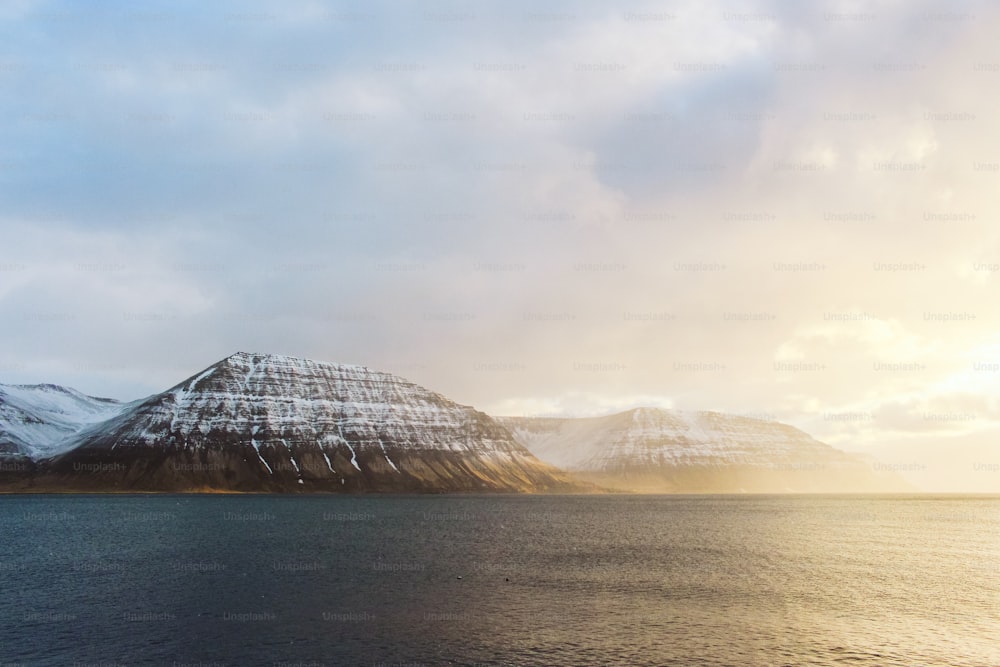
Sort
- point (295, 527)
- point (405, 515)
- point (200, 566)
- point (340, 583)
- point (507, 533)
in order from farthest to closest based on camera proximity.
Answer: point (405, 515) → point (295, 527) → point (507, 533) → point (200, 566) → point (340, 583)

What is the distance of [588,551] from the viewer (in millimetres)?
104750

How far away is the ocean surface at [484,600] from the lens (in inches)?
1895

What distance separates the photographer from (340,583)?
Result: 7350 cm

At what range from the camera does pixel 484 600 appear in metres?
65.2

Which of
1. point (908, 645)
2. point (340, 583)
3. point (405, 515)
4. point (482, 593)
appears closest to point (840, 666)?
point (908, 645)

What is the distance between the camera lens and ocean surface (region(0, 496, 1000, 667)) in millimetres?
48125

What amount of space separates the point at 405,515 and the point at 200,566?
343ft

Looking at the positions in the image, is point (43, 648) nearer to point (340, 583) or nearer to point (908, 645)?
point (340, 583)

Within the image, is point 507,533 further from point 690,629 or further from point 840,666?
point 840,666

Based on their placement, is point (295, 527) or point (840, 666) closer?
point (840, 666)

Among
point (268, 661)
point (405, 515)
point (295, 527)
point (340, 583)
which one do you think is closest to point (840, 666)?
point (268, 661)

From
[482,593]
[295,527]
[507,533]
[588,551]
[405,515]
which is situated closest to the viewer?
[482,593]

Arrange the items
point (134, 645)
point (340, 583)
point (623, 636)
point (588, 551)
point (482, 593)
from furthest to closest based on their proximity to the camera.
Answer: point (588, 551)
point (340, 583)
point (482, 593)
point (623, 636)
point (134, 645)

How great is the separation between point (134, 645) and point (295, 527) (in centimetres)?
9794
